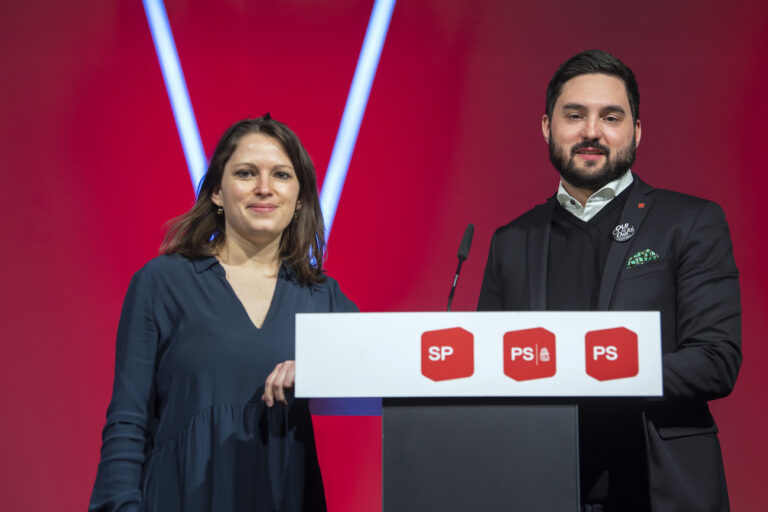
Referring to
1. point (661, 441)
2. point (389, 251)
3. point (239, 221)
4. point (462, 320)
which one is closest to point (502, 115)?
point (389, 251)

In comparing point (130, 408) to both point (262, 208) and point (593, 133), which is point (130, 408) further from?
point (593, 133)

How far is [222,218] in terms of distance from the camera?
2123mm

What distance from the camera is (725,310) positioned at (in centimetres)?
170

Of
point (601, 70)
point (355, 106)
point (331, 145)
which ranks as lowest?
point (601, 70)

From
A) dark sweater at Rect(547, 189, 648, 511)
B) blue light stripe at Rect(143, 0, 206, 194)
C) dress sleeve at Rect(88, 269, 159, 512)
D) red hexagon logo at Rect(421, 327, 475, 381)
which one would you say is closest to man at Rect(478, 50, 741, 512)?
dark sweater at Rect(547, 189, 648, 511)

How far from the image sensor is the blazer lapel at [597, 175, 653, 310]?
5.85 feet

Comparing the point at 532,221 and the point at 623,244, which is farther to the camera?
the point at 532,221

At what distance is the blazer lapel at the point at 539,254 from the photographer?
195 centimetres

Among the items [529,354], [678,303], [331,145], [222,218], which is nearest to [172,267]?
[222,218]

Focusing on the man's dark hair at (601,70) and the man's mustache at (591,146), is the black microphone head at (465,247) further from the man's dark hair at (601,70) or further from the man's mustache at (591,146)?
the man's dark hair at (601,70)

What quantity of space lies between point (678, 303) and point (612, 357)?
1.95ft

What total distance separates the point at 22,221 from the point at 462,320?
2.42m

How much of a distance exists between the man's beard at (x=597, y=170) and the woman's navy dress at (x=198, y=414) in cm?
84

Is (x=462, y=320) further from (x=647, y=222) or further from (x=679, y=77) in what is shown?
(x=679, y=77)
